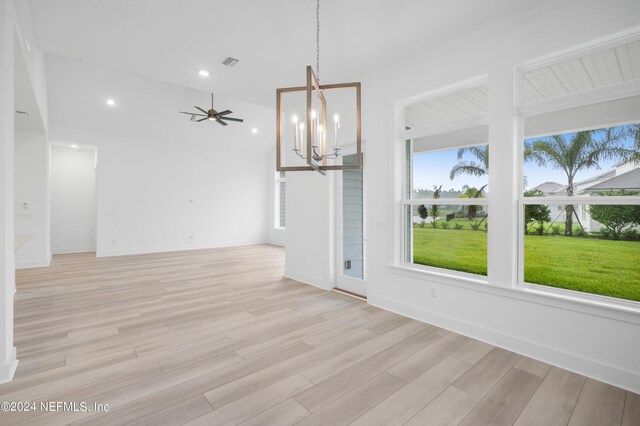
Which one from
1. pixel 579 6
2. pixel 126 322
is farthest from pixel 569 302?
pixel 126 322

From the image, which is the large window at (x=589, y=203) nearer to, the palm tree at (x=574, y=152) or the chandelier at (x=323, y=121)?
the palm tree at (x=574, y=152)

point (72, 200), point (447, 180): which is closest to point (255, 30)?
point (447, 180)

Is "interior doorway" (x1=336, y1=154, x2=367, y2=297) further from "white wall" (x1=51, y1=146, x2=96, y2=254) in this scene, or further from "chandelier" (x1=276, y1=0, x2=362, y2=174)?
"white wall" (x1=51, y1=146, x2=96, y2=254)

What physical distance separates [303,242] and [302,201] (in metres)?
0.70

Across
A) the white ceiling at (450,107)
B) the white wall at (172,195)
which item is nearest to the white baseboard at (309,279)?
the white ceiling at (450,107)

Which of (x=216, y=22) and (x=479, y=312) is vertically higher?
(x=216, y=22)

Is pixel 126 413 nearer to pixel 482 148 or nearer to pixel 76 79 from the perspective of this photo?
pixel 482 148

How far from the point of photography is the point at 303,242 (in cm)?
515

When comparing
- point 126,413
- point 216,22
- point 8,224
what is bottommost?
point 126,413

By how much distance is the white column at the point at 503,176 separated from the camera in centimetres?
276

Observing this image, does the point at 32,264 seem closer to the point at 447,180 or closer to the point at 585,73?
the point at 447,180

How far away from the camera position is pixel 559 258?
10.9 ft

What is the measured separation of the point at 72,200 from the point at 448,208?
9699 mm

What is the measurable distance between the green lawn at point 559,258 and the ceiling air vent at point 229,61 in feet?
9.98
